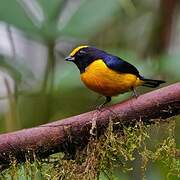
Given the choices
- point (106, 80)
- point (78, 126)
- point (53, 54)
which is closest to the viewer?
point (78, 126)

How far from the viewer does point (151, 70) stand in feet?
5.97

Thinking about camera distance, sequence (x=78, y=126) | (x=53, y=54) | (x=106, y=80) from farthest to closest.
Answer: (x=53, y=54) → (x=106, y=80) → (x=78, y=126)

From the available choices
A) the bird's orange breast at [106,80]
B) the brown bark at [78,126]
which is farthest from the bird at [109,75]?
the brown bark at [78,126]

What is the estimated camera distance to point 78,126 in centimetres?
125

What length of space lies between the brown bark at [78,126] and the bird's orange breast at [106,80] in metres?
0.18

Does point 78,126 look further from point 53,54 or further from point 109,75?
point 53,54

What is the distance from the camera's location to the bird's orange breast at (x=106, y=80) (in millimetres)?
1445

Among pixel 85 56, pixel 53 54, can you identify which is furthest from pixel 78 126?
pixel 53 54

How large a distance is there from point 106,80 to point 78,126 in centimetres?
23

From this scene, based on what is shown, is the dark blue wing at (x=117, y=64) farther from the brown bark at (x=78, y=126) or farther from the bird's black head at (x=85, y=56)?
the brown bark at (x=78, y=126)

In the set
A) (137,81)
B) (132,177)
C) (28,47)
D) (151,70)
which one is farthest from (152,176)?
(28,47)

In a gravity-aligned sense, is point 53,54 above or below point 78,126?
above

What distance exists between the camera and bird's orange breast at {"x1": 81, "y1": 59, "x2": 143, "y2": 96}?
1.45 m

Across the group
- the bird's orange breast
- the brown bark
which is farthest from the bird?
the brown bark
